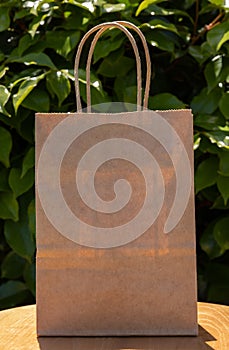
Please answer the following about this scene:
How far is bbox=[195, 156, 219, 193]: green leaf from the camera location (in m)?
1.69

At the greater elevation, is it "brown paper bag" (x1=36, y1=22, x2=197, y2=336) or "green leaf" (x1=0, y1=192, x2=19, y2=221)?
"brown paper bag" (x1=36, y1=22, x2=197, y2=336)

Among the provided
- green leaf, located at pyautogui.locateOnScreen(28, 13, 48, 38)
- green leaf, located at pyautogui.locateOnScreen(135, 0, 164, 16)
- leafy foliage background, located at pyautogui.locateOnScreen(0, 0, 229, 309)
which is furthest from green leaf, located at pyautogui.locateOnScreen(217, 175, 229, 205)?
green leaf, located at pyautogui.locateOnScreen(28, 13, 48, 38)

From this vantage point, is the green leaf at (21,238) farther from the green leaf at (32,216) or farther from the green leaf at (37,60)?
the green leaf at (37,60)

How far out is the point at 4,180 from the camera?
1.74 metres

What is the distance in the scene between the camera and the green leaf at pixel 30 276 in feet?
5.92

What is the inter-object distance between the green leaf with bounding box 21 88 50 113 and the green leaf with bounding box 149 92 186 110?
236 mm

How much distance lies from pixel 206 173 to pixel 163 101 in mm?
191

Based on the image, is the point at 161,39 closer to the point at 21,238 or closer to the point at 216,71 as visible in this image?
the point at 216,71

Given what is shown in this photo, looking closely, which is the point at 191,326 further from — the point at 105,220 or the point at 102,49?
the point at 102,49

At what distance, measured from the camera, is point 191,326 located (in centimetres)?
111

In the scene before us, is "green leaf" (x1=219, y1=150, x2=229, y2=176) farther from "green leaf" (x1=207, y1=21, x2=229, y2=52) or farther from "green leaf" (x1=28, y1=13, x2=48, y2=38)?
"green leaf" (x1=28, y1=13, x2=48, y2=38)

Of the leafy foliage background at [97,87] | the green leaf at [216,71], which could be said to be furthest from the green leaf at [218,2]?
the green leaf at [216,71]

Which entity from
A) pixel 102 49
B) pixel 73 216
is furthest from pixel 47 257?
pixel 102 49

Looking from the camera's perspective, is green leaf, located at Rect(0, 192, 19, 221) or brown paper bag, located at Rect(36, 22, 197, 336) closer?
brown paper bag, located at Rect(36, 22, 197, 336)
